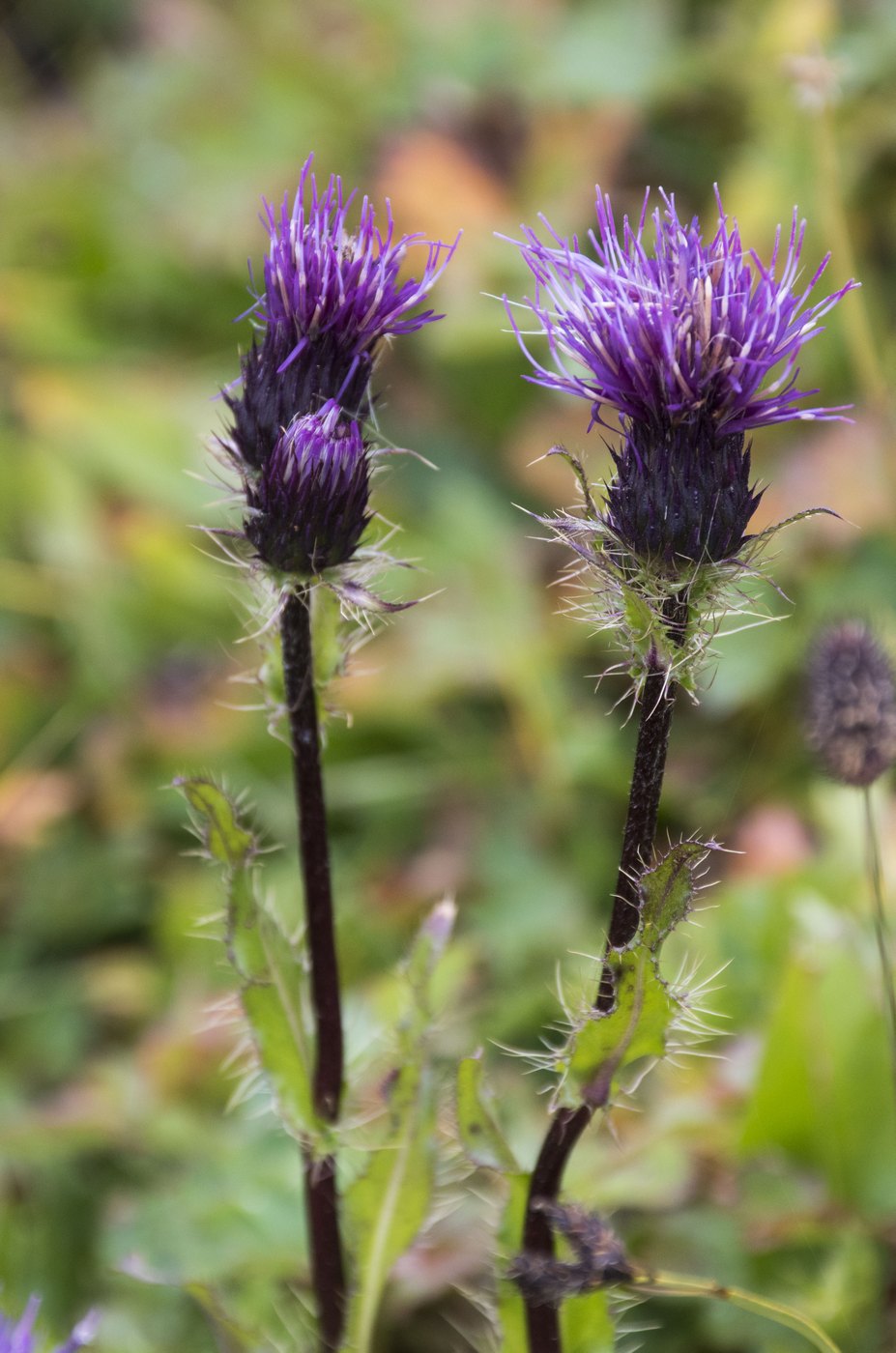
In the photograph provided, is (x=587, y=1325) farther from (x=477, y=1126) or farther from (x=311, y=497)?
(x=311, y=497)

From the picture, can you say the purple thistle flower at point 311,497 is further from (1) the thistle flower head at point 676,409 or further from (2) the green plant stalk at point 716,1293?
(2) the green plant stalk at point 716,1293

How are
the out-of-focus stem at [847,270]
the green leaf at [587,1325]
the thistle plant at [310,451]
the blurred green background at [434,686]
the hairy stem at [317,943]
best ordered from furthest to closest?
the out-of-focus stem at [847,270], the blurred green background at [434,686], the green leaf at [587,1325], the hairy stem at [317,943], the thistle plant at [310,451]

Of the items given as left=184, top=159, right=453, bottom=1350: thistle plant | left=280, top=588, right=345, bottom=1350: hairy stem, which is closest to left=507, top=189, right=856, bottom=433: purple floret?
left=184, top=159, right=453, bottom=1350: thistle plant

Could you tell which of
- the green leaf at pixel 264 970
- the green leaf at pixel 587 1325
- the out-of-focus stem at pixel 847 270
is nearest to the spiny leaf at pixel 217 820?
the green leaf at pixel 264 970

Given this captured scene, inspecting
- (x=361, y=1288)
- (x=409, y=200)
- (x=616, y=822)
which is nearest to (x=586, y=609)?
(x=361, y=1288)

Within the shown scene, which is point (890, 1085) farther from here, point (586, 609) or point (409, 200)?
point (409, 200)

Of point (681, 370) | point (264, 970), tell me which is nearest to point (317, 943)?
point (264, 970)

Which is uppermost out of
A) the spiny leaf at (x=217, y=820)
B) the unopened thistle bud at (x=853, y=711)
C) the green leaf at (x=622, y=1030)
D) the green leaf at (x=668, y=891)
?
the unopened thistle bud at (x=853, y=711)
